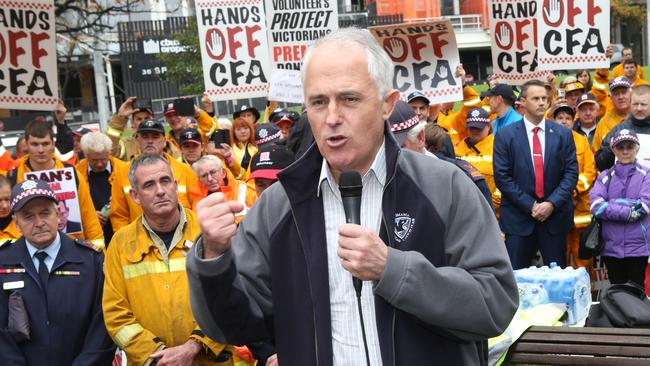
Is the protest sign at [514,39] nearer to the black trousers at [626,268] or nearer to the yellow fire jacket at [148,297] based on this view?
the black trousers at [626,268]

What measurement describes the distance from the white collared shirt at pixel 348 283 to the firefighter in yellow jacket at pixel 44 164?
17.9 feet

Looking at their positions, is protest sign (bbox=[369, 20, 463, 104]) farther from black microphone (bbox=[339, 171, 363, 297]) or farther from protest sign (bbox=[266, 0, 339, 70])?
black microphone (bbox=[339, 171, 363, 297])

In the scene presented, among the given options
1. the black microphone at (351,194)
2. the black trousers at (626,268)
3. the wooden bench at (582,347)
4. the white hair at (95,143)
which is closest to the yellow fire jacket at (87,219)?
the white hair at (95,143)

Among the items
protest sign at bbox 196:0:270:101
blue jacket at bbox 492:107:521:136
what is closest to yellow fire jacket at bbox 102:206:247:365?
blue jacket at bbox 492:107:521:136

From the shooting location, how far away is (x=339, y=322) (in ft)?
8.59

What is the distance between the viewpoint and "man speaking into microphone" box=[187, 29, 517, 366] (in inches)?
98.2

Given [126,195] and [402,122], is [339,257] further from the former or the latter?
[126,195]

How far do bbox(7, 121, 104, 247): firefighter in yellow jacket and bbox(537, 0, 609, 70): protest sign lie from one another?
601 centimetres

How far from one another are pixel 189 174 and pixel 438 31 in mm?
3572

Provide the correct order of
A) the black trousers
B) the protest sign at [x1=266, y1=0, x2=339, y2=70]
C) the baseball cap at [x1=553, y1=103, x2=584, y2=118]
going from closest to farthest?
the black trousers → the baseball cap at [x1=553, y1=103, x2=584, y2=118] → the protest sign at [x1=266, y1=0, x2=339, y2=70]

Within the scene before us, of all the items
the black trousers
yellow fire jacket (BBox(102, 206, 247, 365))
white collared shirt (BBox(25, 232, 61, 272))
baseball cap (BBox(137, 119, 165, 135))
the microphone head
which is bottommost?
the black trousers

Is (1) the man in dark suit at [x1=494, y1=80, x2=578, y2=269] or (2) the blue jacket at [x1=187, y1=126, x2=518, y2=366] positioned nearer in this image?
(2) the blue jacket at [x1=187, y1=126, x2=518, y2=366]

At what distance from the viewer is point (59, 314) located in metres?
5.25

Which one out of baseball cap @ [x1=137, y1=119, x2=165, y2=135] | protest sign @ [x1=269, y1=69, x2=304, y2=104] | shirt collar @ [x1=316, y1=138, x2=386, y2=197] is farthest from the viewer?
protest sign @ [x1=269, y1=69, x2=304, y2=104]
